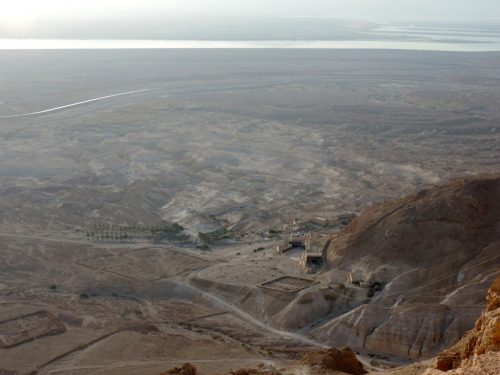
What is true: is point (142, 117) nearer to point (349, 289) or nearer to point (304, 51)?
point (349, 289)

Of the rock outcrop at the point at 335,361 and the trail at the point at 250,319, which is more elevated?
the rock outcrop at the point at 335,361

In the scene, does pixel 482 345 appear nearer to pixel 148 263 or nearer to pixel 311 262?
pixel 311 262

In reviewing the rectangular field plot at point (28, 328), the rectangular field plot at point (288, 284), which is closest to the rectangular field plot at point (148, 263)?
the rectangular field plot at point (288, 284)

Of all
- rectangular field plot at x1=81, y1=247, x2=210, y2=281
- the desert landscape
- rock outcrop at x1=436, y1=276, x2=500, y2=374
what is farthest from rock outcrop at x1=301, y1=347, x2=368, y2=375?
rectangular field plot at x1=81, y1=247, x2=210, y2=281

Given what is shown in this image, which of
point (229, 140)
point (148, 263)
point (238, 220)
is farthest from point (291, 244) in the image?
point (229, 140)

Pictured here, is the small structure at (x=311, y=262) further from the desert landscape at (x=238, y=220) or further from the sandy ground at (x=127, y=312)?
the sandy ground at (x=127, y=312)
